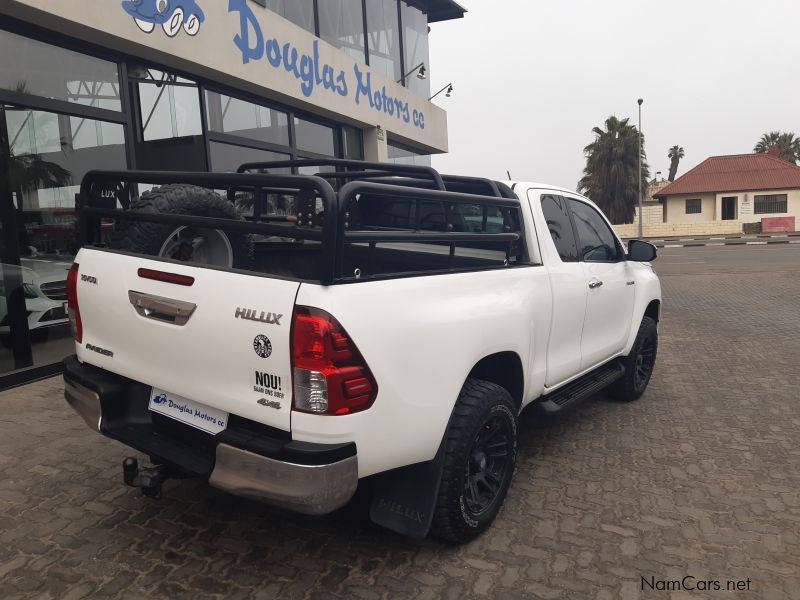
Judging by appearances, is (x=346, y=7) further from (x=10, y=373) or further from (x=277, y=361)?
(x=277, y=361)

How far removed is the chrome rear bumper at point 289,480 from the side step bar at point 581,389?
1.75 meters

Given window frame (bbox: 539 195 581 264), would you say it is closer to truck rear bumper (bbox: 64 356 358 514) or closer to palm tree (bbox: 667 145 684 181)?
truck rear bumper (bbox: 64 356 358 514)

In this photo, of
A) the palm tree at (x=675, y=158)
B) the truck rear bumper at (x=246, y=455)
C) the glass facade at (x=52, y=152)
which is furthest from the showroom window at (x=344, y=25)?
the palm tree at (x=675, y=158)

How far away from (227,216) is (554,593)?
2560 millimetres

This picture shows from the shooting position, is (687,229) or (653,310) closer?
(653,310)

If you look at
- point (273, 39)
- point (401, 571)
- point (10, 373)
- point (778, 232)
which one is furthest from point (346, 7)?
point (778, 232)

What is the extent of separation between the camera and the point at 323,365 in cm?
204

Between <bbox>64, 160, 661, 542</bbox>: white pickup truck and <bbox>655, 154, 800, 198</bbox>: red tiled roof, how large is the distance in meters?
44.6

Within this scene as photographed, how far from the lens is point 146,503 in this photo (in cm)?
320

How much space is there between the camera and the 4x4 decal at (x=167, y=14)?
6.33 meters

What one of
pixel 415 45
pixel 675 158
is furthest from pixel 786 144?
pixel 415 45

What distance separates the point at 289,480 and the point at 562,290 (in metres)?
2.15

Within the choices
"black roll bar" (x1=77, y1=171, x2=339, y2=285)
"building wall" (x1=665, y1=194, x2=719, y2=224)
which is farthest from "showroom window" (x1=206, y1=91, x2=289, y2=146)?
"building wall" (x1=665, y1=194, x2=719, y2=224)
